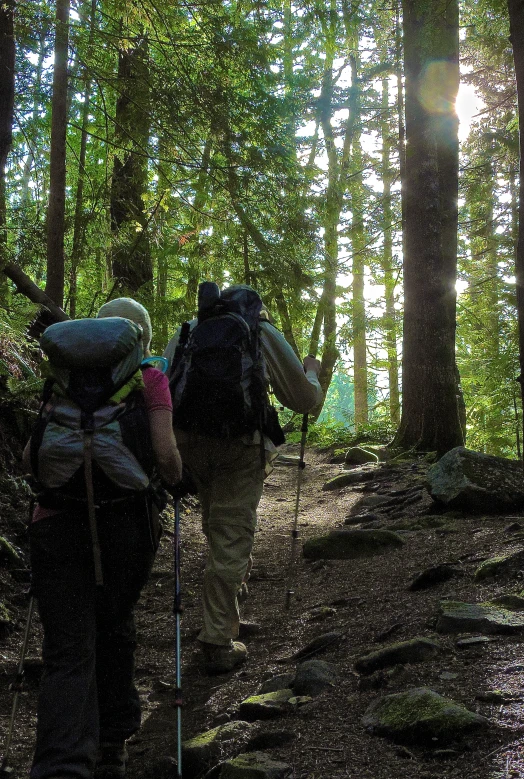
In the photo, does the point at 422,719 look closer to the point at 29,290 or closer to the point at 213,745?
the point at 213,745

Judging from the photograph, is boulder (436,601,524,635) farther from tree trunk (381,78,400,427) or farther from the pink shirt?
tree trunk (381,78,400,427)

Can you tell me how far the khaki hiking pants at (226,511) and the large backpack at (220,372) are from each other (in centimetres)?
17

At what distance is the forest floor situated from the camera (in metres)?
2.81

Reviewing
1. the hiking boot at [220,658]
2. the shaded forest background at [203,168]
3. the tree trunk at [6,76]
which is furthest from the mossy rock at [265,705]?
the tree trunk at [6,76]

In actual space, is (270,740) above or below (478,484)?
below

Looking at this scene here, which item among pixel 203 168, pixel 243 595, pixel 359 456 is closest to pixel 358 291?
pixel 359 456

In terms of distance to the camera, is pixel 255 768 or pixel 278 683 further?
pixel 278 683

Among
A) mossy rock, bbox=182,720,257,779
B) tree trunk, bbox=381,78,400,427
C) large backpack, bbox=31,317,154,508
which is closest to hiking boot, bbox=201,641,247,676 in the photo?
mossy rock, bbox=182,720,257,779

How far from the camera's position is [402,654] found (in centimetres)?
368

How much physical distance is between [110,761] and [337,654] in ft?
4.95

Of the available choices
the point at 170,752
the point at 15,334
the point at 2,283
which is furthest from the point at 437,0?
the point at 170,752

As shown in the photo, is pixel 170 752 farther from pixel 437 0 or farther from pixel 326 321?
pixel 326 321

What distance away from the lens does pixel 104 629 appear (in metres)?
3.13

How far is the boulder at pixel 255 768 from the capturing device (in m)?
2.72
